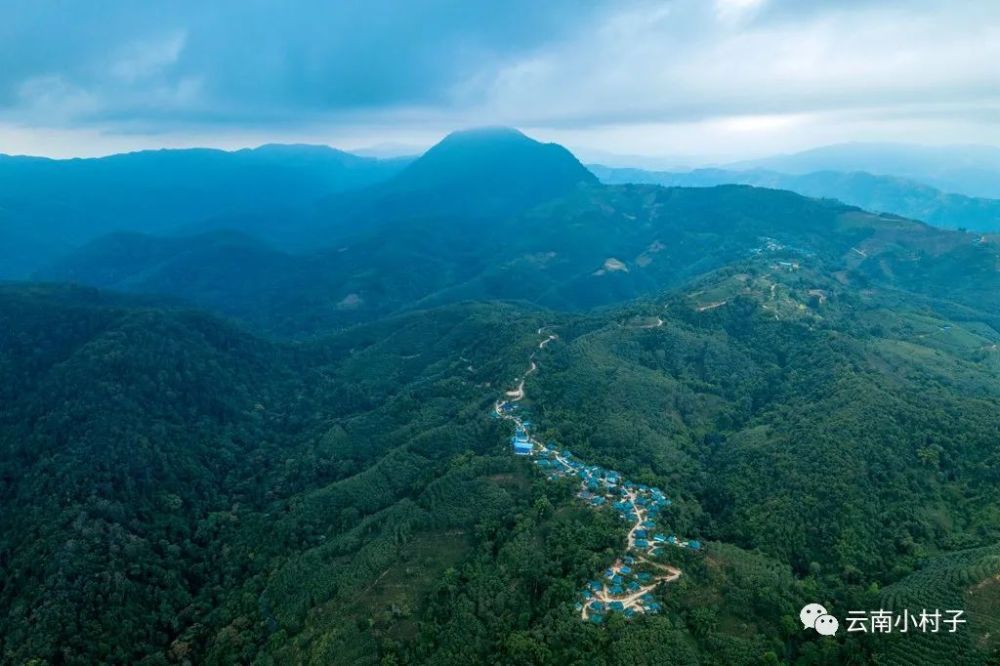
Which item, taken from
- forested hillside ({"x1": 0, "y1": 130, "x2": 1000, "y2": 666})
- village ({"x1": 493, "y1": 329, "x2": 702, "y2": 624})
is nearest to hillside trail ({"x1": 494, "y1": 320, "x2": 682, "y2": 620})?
village ({"x1": 493, "y1": 329, "x2": 702, "y2": 624})

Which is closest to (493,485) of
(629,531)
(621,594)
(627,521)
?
(627,521)

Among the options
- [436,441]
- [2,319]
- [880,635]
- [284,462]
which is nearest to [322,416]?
[284,462]

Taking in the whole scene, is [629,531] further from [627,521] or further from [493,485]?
[493,485]

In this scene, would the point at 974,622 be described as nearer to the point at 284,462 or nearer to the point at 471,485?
the point at 471,485

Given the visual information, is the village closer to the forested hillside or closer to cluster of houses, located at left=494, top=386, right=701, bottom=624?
cluster of houses, located at left=494, top=386, right=701, bottom=624

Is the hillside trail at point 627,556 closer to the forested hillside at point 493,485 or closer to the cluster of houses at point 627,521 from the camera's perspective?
the cluster of houses at point 627,521

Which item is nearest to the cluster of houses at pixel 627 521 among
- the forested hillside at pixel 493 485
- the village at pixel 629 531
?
the village at pixel 629 531

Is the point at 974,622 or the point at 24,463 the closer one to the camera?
the point at 974,622

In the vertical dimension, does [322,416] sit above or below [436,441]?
below
